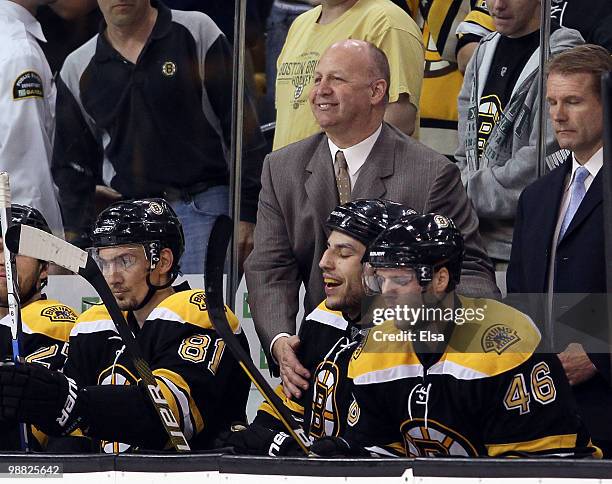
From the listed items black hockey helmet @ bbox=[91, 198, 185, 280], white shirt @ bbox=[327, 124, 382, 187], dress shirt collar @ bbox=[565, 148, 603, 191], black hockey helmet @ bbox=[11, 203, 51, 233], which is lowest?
black hockey helmet @ bbox=[11, 203, 51, 233]

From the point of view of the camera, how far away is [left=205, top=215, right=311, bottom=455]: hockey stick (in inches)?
126

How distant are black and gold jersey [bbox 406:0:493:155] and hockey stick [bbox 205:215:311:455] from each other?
954 mm

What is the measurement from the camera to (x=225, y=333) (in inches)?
129

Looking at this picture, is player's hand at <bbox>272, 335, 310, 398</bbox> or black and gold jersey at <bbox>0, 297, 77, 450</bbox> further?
black and gold jersey at <bbox>0, 297, 77, 450</bbox>

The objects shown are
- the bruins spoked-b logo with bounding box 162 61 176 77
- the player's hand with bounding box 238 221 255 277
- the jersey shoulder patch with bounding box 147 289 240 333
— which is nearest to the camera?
the jersey shoulder patch with bounding box 147 289 240 333

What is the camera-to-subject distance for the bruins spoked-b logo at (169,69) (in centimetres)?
446

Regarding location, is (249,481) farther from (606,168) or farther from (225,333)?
(606,168)

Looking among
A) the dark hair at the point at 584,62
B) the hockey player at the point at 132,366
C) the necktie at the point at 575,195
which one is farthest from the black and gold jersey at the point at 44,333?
the dark hair at the point at 584,62

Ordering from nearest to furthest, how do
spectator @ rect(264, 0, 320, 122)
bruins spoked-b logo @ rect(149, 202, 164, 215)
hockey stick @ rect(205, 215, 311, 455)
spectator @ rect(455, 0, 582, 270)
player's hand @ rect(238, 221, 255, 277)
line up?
hockey stick @ rect(205, 215, 311, 455)
bruins spoked-b logo @ rect(149, 202, 164, 215)
spectator @ rect(455, 0, 582, 270)
player's hand @ rect(238, 221, 255, 277)
spectator @ rect(264, 0, 320, 122)

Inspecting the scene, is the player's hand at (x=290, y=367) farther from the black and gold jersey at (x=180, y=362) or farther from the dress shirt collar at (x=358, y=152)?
the dress shirt collar at (x=358, y=152)

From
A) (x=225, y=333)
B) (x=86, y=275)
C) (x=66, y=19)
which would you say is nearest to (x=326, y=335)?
(x=225, y=333)

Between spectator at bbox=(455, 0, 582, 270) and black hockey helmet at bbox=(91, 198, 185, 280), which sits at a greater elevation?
spectator at bbox=(455, 0, 582, 270)

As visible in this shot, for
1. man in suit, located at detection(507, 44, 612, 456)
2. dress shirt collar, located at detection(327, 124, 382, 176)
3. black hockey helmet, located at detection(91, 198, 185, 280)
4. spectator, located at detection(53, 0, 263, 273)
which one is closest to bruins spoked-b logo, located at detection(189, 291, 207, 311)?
black hockey helmet, located at detection(91, 198, 185, 280)

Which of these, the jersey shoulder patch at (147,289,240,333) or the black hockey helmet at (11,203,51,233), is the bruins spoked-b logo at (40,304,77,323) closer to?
the black hockey helmet at (11,203,51,233)
